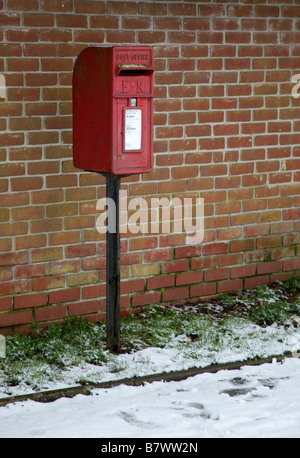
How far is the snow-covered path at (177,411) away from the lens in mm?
4723

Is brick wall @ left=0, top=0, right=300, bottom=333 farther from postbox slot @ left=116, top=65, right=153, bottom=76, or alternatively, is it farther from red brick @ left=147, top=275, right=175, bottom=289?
postbox slot @ left=116, top=65, right=153, bottom=76

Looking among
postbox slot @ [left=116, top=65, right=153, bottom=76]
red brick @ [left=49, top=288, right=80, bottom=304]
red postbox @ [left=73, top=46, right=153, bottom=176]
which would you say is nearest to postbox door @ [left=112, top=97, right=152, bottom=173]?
red postbox @ [left=73, top=46, right=153, bottom=176]

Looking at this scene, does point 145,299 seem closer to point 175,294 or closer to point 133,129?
point 175,294

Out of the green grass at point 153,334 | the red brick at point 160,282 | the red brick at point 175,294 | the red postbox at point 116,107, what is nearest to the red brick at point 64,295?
the green grass at point 153,334

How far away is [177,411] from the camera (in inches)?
199

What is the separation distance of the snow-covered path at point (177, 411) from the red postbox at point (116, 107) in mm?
1481

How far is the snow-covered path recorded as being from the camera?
15.5ft

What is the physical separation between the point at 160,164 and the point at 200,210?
1.90ft

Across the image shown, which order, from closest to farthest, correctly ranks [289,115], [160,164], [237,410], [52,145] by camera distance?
[237,410] < [52,145] < [160,164] < [289,115]

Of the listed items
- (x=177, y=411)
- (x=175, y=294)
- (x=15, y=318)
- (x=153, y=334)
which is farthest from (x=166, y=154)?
(x=177, y=411)

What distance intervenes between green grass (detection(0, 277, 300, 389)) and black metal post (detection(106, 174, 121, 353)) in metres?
0.14

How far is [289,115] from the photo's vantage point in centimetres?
733
